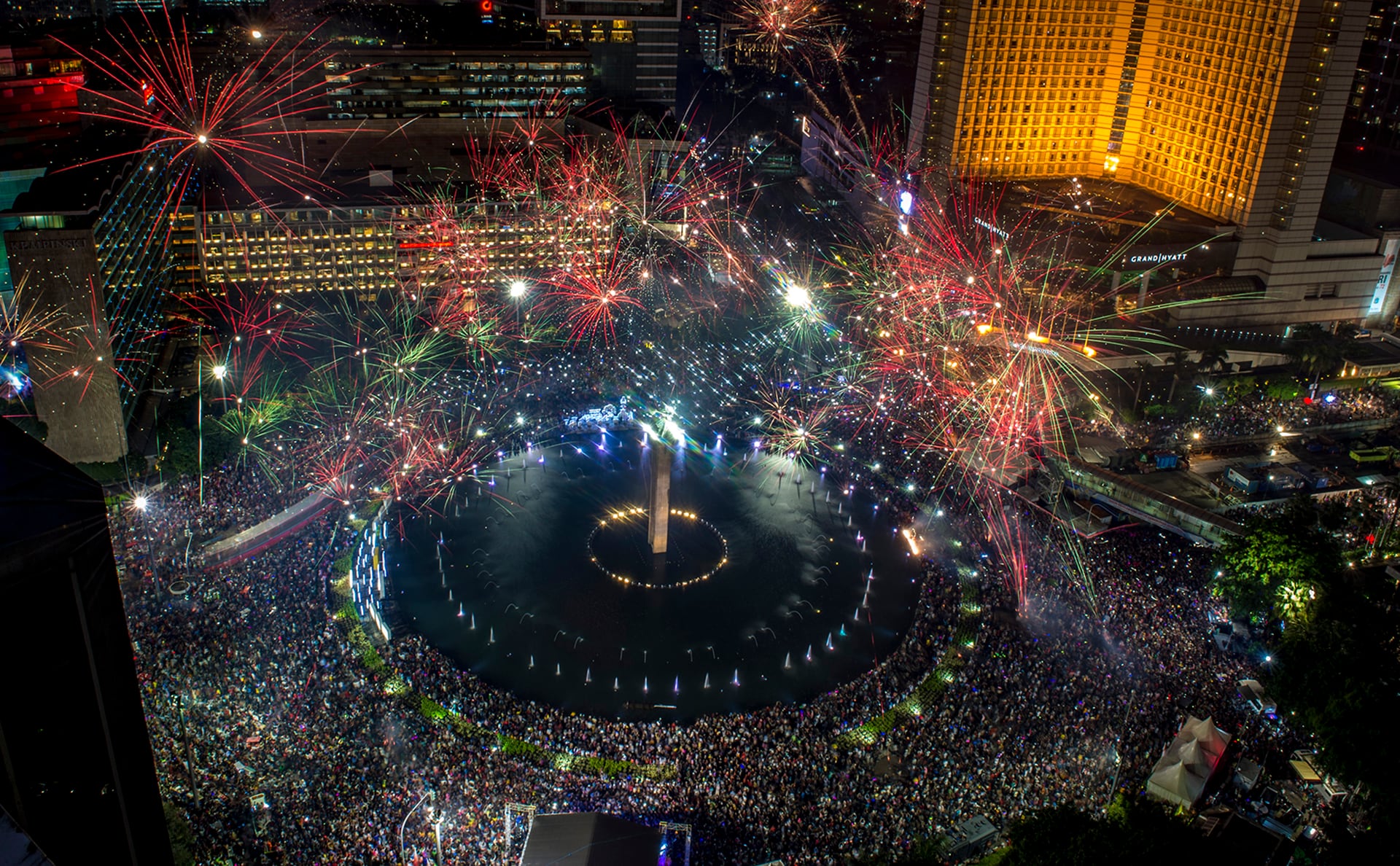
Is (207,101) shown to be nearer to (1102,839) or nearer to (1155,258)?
(1155,258)

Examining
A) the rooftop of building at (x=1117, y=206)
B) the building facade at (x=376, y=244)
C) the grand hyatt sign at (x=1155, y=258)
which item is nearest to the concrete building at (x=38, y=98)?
the building facade at (x=376, y=244)

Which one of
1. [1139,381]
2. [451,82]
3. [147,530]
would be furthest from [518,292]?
[1139,381]

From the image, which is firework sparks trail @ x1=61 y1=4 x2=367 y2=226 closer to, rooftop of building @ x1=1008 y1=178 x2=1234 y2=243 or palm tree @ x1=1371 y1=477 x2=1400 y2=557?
rooftop of building @ x1=1008 y1=178 x2=1234 y2=243

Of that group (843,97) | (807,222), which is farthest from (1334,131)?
(843,97)

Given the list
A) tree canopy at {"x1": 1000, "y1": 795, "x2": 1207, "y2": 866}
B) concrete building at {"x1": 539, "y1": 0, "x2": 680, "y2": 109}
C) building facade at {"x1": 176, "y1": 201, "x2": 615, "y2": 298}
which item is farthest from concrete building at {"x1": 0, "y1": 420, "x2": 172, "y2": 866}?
concrete building at {"x1": 539, "y1": 0, "x2": 680, "y2": 109}

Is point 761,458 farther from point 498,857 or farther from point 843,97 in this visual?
point 843,97

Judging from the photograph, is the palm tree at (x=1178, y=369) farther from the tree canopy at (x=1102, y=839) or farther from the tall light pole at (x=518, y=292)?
the tall light pole at (x=518, y=292)
